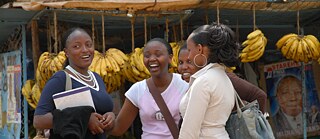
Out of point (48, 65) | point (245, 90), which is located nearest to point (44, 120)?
point (245, 90)

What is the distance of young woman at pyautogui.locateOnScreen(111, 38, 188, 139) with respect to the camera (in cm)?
399

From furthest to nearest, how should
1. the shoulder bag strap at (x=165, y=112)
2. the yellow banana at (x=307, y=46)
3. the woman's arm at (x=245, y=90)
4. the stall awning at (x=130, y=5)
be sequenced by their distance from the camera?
the yellow banana at (x=307, y=46) → the stall awning at (x=130, y=5) → the shoulder bag strap at (x=165, y=112) → the woman's arm at (x=245, y=90)

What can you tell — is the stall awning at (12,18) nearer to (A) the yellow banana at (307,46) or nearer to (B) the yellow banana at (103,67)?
(B) the yellow banana at (103,67)

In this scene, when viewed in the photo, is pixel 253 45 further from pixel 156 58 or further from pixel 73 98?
pixel 73 98

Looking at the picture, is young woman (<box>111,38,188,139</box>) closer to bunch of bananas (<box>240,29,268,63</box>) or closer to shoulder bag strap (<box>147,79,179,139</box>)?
shoulder bag strap (<box>147,79,179,139</box>)

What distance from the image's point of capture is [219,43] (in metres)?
3.19

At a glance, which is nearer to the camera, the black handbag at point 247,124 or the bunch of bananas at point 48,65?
the black handbag at point 247,124

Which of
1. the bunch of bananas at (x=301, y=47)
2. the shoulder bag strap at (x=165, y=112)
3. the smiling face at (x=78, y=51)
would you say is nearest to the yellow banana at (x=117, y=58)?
the bunch of bananas at (x=301, y=47)

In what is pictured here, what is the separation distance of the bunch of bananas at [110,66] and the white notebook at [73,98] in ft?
9.05

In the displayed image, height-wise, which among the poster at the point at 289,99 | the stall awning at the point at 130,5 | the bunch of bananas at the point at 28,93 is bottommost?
the poster at the point at 289,99

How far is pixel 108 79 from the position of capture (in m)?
6.45

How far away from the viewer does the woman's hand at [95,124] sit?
3504mm

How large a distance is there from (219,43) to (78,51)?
3.22 ft

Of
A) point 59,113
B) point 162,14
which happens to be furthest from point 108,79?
point 59,113
